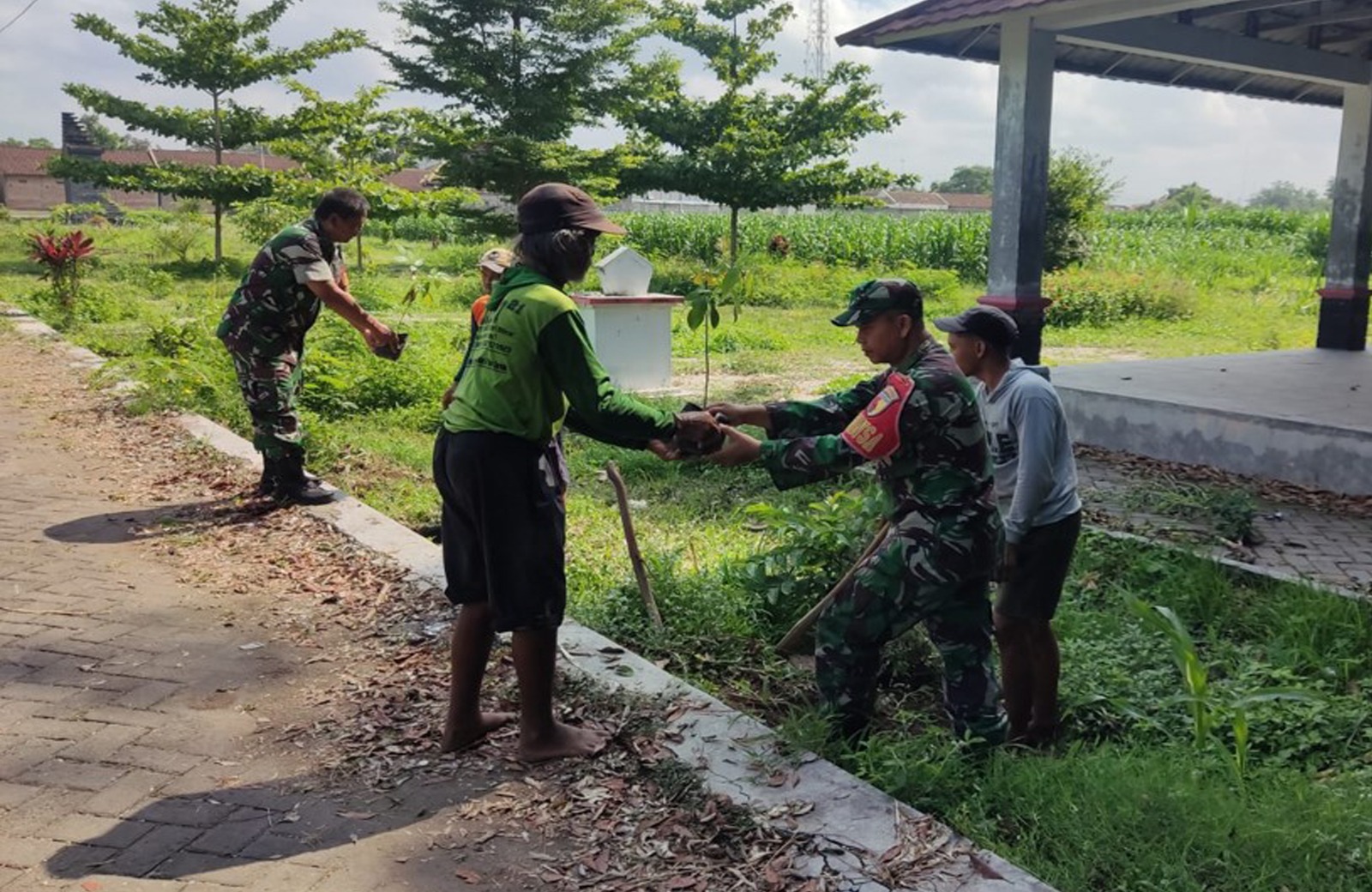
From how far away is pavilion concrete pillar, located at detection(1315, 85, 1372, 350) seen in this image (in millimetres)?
11125

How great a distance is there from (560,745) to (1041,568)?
164cm

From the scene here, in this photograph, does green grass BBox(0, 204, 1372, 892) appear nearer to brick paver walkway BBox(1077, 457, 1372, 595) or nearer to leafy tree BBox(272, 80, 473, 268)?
brick paver walkway BBox(1077, 457, 1372, 595)

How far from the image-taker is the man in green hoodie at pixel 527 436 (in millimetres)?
3139

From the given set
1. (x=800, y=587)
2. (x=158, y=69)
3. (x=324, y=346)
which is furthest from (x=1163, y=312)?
(x=158, y=69)

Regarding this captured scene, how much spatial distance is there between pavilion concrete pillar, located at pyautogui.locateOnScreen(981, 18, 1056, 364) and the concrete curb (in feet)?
17.8

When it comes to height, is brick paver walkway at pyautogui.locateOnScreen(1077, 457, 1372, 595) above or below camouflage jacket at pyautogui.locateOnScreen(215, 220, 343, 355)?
below

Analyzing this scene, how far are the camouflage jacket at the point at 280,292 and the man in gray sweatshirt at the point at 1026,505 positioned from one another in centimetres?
377

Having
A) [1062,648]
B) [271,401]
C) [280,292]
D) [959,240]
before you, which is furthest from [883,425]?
[959,240]

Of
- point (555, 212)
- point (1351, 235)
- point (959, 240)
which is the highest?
point (959, 240)

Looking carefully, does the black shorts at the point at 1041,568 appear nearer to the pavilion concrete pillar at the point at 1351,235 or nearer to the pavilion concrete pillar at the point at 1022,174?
the pavilion concrete pillar at the point at 1022,174

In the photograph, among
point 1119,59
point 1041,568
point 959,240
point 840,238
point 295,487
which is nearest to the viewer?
point 1041,568

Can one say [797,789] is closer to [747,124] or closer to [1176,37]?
[1176,37]

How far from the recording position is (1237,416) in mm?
7559

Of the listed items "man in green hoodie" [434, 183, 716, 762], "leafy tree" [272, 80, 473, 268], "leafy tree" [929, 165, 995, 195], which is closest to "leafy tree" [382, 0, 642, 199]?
"leafy tree" [272, 80, 473, 268]
